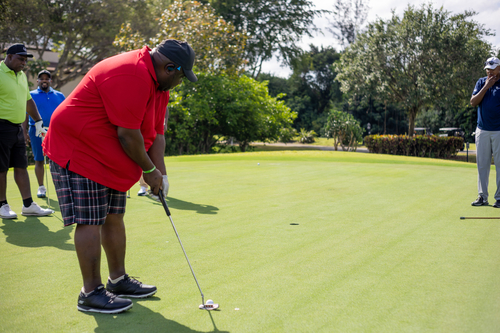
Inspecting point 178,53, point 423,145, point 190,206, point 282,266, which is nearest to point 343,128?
point 423,145

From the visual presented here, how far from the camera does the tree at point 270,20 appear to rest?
34.2m

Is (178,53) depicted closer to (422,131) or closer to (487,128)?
(487,128)

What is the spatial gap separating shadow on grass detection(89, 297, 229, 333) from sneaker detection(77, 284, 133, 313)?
32 mm

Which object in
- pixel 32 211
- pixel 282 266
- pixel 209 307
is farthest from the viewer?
pixel 32 211

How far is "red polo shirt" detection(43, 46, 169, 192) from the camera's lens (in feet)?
8.73

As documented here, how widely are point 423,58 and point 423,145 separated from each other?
7.48 meters

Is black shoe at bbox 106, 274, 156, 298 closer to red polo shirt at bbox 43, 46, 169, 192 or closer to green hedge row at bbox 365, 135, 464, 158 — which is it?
red polo shirt at bbox 43, 46, 169, 192

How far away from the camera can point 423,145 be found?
→ 2330 cm

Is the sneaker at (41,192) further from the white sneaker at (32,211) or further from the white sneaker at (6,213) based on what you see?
the white sneaker at (6,213)

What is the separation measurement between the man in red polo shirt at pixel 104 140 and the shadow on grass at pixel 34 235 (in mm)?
1408

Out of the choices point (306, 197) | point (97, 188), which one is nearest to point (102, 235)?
point (97, 188)

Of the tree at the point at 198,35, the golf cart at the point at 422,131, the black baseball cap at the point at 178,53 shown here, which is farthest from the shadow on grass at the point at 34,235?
the golf cart at the point at 422,131

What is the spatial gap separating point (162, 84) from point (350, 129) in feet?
70.4

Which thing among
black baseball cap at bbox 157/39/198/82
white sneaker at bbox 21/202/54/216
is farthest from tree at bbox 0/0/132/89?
black baseball cap at bbox 157/39/198/82
